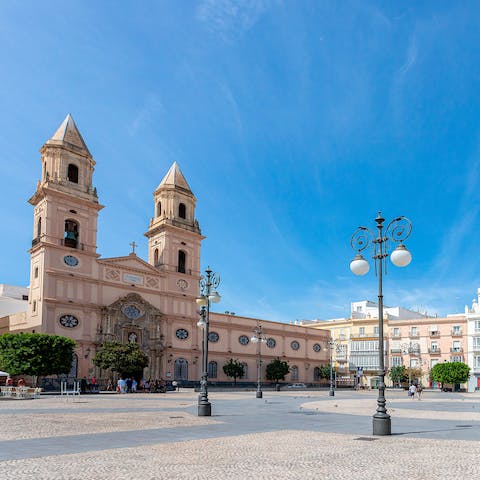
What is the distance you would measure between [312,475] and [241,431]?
6.44 m

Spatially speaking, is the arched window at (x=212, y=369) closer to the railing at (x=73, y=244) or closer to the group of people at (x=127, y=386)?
the group of people at (x=127, y=386)

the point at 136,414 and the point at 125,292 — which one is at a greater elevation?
the point at 125,292

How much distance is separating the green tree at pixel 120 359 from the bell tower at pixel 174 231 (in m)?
14.0

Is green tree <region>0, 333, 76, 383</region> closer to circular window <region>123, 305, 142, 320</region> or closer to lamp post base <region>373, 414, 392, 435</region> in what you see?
circular window <region>123, 305, 142, 320</region>

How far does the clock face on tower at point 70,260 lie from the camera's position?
172 feet

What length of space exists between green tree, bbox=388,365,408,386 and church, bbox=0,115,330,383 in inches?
905

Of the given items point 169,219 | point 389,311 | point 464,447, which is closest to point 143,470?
point 464,447

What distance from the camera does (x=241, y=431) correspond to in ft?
49.1

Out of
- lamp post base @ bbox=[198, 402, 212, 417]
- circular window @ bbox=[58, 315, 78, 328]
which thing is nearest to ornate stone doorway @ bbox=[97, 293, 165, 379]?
circular window @ bbox=[58, 315, 78, 328]

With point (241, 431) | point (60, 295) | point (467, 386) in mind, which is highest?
point (60, 295)

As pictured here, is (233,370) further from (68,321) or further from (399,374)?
(399,374)

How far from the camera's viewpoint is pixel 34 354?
4316 centimetres

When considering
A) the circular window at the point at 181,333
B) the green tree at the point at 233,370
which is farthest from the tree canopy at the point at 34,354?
the green tree at the point at 233,370

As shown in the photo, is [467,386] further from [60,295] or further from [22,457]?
[22,457]
